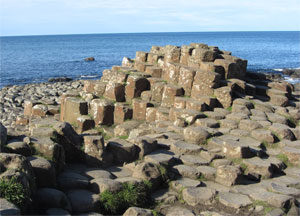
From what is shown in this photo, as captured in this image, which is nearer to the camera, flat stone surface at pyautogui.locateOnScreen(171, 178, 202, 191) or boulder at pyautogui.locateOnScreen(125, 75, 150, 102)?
flat stone surface at pyautogui.locateOnScreen(171, 178, 202, 191)

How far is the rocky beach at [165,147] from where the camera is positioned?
6.39 metres

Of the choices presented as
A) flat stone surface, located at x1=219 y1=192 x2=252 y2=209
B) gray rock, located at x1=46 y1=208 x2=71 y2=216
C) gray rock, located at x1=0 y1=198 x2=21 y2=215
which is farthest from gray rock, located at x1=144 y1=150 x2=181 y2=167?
gray rock, located at x1=0 y1=198 x2=21 y2=215

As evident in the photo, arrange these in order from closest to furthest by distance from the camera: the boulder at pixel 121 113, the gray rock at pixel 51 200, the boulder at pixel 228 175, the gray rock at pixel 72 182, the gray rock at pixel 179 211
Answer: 1. the gray rock at pixel 51 200
2. the gray rock at pixel 179 211
3. the gray rock at pixel 72 182
4. the boulder at pixel 228 175
5. the boulder at pixel 121 113

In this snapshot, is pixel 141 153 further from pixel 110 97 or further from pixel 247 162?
pixel 110 97

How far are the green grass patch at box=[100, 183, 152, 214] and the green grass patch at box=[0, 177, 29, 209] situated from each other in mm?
1495

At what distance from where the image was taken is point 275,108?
479 inches

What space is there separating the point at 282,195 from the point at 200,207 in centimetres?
166

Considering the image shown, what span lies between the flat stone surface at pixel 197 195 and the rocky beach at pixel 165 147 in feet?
0.06

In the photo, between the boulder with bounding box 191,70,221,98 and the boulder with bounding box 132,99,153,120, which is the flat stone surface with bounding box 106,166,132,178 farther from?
the boulder with bounding box 191,70,221,98

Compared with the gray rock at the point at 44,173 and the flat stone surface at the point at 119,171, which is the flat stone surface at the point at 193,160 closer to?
the flat stone surface at the point at 119,171

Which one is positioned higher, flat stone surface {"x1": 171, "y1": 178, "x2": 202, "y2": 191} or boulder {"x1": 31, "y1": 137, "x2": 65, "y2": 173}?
boulder {"x1": 31, "y1": 137, "x2": 65, "y2": 173}

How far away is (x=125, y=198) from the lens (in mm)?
6562

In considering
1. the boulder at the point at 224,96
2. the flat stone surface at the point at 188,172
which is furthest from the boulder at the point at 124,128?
the flat stone surface at the point at 188,172

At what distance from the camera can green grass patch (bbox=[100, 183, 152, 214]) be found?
6.33m
